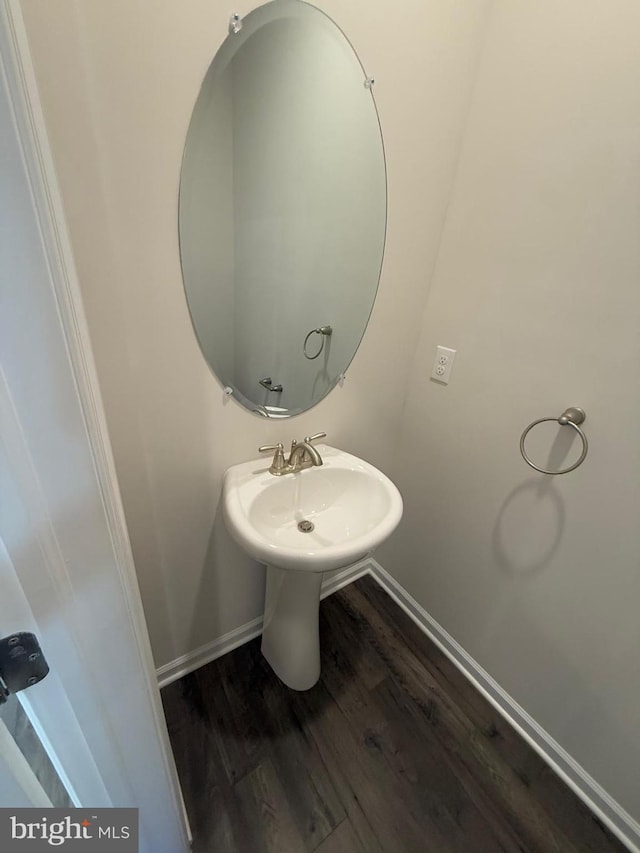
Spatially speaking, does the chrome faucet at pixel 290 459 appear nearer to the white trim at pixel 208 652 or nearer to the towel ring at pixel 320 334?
the towel ring at pixel 320 334

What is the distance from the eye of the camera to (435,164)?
1046 millimetres

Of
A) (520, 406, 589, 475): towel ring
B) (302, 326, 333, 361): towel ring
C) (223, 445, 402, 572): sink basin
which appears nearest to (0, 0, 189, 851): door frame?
(223, 445, 402, 572): sink basin

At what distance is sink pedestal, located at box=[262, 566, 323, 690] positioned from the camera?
3.69 feet

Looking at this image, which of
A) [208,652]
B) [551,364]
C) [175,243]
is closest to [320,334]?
[175,243]

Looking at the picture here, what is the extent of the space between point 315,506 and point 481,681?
0.91m

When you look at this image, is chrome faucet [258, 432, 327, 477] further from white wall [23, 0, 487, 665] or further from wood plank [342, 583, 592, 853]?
wood plank [342, 583, 592, 853]

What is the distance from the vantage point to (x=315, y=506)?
1161 millimetres

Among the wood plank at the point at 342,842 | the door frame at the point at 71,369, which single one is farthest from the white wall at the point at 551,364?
the door frame at the point at 71,369

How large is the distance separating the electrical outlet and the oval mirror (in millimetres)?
297

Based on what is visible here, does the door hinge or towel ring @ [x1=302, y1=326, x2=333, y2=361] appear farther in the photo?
towel ring @ [x1=302, y1=326, x2=333, y2=361]

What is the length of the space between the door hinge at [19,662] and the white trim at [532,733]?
56.6 inches

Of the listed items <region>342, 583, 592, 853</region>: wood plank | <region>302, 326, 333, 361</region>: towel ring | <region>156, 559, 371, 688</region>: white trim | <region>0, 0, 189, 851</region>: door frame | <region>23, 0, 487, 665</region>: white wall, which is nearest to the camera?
<region>0, 0, 189, 851</region>: door frame

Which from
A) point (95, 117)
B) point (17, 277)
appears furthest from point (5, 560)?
point (95, 117)

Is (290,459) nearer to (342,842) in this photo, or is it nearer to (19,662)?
(19,662)
